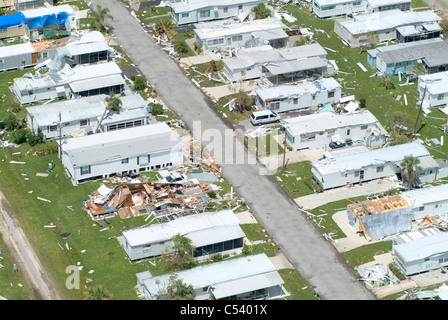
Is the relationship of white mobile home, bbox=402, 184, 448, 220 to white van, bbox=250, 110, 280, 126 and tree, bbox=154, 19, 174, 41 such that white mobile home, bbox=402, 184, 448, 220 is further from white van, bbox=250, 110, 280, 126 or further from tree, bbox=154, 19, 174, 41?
tree, bbox=154, 19, 174, 41

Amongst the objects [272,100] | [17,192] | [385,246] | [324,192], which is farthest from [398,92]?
Answer: [17,192]

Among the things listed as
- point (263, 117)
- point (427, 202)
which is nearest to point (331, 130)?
point (263, 117)

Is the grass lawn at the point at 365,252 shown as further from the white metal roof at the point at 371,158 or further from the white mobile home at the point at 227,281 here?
the white metal roof at the point at 371,158

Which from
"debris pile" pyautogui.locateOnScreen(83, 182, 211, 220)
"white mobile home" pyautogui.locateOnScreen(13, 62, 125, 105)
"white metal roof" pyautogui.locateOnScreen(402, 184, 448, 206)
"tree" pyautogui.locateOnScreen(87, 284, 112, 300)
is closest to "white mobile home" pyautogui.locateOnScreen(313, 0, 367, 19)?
"white mobile home" pyautogui.locateOnScreen(13, 62, 125, 105)

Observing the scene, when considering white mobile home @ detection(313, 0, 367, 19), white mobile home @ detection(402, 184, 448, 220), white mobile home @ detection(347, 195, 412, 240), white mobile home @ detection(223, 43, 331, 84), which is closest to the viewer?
white mobile home @ detection(347, 195, 412, 240)

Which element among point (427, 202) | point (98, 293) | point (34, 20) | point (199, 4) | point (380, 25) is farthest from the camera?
point (199, 4)

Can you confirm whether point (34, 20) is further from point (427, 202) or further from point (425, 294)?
point (425, 294)
